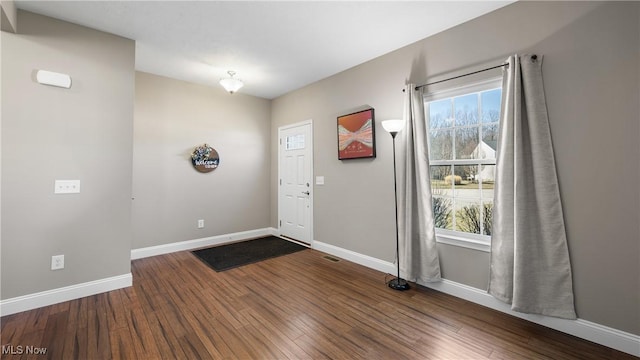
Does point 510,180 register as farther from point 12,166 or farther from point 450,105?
point 12,166

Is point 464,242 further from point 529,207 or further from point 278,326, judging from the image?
point 278,326

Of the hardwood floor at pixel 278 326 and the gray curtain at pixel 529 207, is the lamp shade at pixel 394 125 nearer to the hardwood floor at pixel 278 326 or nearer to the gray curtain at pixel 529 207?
the gray curtain at pixel 529 207

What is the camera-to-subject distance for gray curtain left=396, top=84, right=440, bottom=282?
8.87 ft

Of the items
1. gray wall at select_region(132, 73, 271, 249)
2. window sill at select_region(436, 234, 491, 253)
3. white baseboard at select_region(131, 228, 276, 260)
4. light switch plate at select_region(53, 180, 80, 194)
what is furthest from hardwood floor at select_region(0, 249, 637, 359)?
gray wall at select_region(132, 73, 271, 249)

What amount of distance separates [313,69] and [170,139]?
248cm

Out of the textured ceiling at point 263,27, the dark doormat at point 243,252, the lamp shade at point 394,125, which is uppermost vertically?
the textured ceiling at point 263,27

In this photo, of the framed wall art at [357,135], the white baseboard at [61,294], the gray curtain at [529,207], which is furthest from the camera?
the framed wall art at [357,135]

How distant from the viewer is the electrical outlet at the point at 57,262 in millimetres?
2424

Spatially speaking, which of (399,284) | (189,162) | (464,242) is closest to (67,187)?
(189,162)

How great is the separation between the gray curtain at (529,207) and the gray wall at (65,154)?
3.80 metres

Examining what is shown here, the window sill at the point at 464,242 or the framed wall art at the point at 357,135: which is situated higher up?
the framed wall art at the point at 357,135

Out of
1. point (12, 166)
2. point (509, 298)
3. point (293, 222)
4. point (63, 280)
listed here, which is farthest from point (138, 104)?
point (509, 298)

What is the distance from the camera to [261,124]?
5.05 metres

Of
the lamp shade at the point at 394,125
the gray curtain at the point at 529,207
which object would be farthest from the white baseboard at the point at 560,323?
the lamp shade at the point at 394,125
